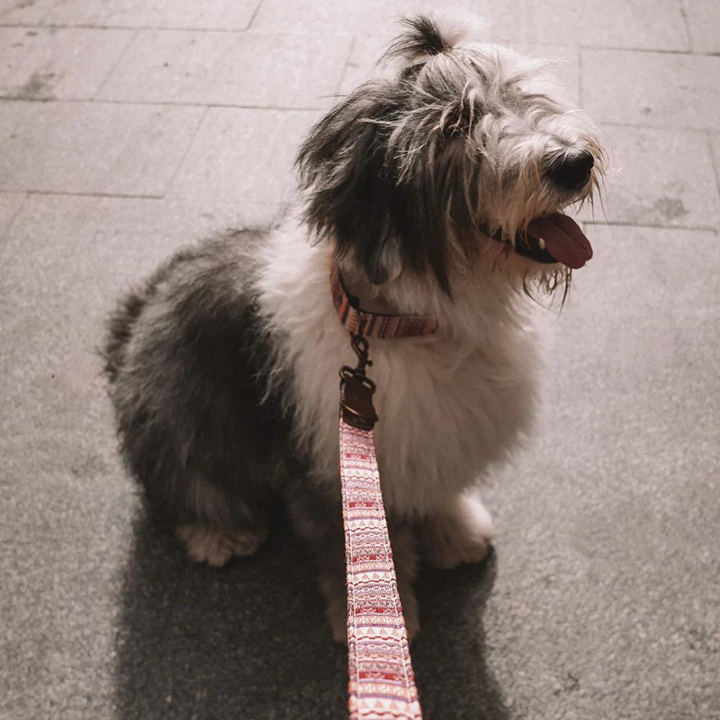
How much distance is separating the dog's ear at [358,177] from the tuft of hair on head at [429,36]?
0.40ft

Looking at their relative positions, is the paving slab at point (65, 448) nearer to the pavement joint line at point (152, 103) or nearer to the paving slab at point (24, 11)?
the pavement joint line at point (152, 103)

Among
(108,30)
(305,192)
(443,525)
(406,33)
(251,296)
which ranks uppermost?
(406,33)

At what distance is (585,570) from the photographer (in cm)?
165

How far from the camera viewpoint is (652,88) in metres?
2.85

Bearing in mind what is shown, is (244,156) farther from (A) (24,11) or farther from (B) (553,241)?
(B) (553,241)

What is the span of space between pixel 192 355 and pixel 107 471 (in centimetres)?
60

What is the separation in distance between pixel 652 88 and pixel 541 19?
0.62 meters

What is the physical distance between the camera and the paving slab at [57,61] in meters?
3.06

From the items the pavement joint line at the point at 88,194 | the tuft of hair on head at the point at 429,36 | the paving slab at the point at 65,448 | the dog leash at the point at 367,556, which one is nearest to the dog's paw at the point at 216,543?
the paving slab at the point at 65,448

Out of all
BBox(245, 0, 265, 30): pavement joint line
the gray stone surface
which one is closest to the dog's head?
the gray stone surface

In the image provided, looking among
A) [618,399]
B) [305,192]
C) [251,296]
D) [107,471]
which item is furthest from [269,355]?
[618,399]

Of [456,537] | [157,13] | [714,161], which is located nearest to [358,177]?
[456,537]

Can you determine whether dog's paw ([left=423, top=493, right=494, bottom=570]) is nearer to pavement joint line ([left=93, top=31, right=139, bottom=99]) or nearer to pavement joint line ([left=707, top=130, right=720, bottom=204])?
pavement joint line ([left=707, top=130, right=720, bottom=204])

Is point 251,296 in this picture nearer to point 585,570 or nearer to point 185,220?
point 585,570
